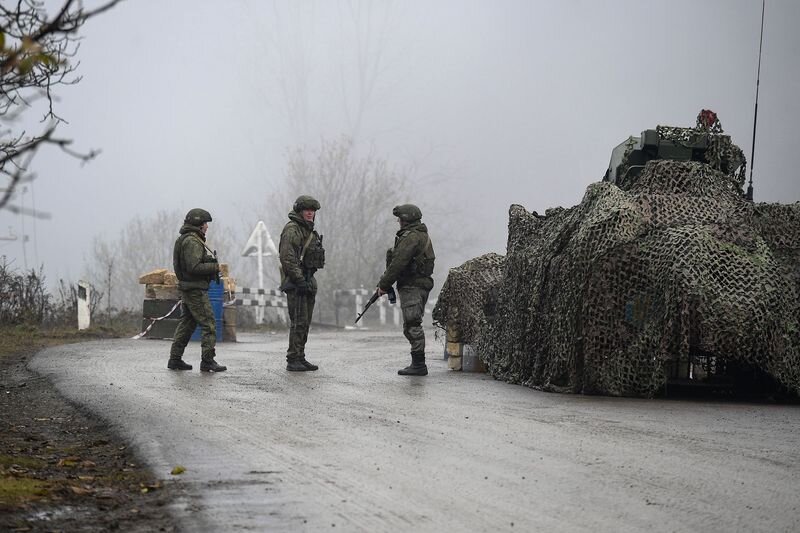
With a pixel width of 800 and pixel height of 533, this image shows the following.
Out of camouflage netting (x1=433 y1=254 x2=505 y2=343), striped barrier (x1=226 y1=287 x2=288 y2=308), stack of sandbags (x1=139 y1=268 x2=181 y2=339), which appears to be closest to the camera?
camouflage netting (x1=433 y1=254 x2=505 y2=343)

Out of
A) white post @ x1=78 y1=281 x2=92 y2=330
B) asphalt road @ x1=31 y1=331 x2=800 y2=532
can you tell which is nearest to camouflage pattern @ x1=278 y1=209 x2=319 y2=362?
asphalt road @ x1=31 y1=331 x2=800 y2=532

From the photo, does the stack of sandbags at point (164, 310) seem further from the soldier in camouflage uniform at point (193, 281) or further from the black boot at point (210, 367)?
the black boot at point (210, 367)

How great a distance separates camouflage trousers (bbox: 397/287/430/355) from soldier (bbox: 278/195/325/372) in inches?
48.2

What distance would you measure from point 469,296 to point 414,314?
1381mm

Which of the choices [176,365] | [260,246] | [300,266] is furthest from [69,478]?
[260,246]

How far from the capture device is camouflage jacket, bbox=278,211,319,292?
1502cm

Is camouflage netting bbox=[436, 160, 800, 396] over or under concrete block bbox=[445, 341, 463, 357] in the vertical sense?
over

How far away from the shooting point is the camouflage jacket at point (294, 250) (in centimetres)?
1502

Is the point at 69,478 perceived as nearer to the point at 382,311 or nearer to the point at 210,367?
the point at 210,367

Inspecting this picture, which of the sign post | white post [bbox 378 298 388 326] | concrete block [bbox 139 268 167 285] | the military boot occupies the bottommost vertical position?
the military boot

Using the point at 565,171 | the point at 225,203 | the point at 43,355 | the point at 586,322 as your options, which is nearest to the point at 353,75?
the point at 565,171

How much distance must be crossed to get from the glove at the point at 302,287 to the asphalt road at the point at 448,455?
6.91 ft

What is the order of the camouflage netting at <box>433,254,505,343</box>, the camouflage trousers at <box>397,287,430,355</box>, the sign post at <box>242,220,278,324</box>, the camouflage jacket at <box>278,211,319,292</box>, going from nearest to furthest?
the camouflage trousers at <box>397,287,430,355</box> < the camouflage jacket at <box>278,211,319,292</box> < the camouflage netting at <box>433,254,505,343</box> < the sign post at <box>242,220,278,324</box>

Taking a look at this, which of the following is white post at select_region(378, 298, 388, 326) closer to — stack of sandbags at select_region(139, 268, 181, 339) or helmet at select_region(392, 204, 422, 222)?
stack of sandbags at select_region(139, 268, 181, 339)
